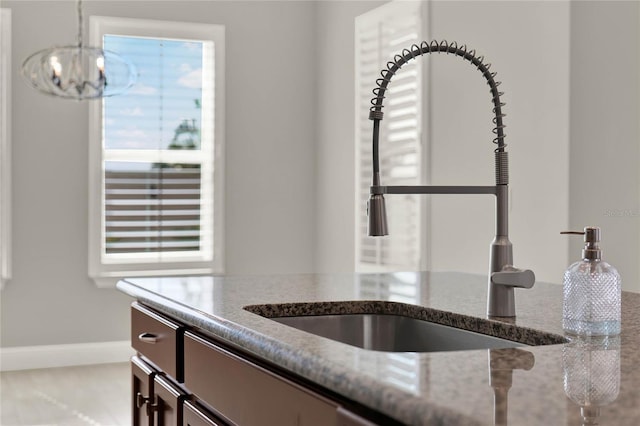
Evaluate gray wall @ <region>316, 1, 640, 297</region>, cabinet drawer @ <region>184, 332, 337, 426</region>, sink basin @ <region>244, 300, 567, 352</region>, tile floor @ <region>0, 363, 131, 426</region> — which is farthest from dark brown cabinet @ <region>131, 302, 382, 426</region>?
tile floor @ <region>0, 363, 131, 426</region>

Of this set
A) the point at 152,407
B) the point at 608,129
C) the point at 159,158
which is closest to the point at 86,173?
the point at 159,158

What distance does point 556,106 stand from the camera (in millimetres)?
3514

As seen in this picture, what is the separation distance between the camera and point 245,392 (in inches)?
52.8


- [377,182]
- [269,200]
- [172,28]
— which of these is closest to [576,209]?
[377,182]

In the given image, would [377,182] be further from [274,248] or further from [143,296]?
[274,248]

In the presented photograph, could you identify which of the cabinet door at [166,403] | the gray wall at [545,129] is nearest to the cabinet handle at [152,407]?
the cabinet door at [166,403]

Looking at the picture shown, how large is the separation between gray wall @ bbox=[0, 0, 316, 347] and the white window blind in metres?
0.90

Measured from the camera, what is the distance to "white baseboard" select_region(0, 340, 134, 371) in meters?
5.27

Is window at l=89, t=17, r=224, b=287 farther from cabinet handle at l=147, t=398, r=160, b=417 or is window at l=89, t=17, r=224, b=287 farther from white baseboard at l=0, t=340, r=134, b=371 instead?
cabinet handle at l=147, t=398, r=160, b=417

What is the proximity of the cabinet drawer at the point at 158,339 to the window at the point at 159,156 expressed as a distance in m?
3.43

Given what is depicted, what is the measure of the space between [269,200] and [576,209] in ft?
9.68

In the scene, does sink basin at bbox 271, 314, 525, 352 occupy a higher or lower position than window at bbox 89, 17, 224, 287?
lower

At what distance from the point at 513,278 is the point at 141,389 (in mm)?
1121

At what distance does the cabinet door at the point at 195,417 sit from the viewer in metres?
1.50
